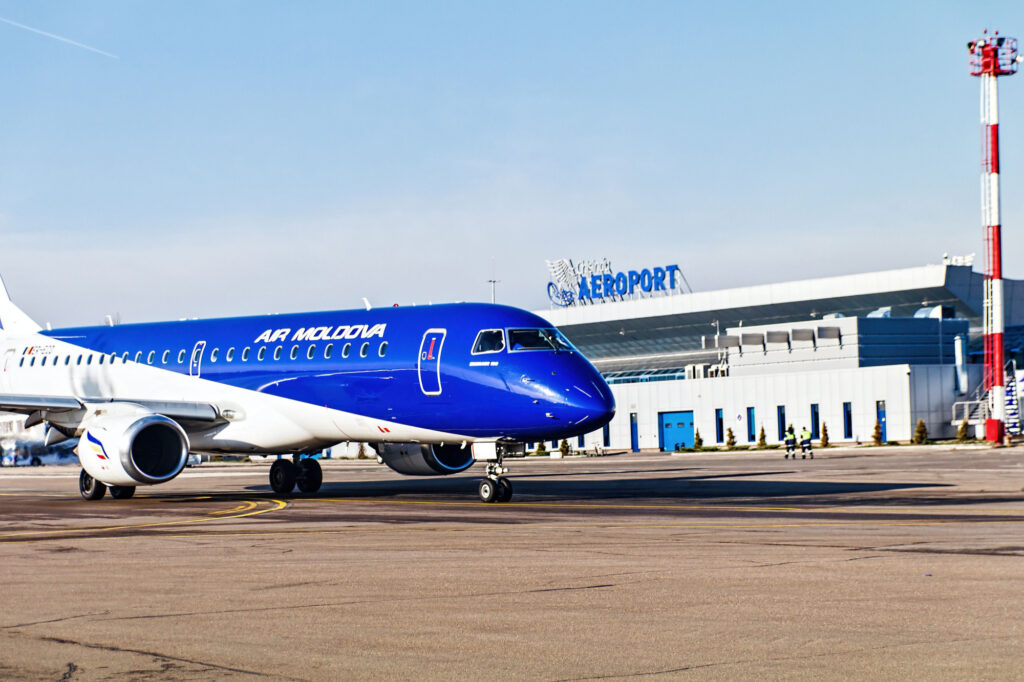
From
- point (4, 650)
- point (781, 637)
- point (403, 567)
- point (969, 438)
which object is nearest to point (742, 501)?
point (403, 567)

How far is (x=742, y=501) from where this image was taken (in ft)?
92.1

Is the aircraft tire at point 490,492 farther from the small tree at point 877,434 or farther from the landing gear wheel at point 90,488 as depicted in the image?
the small tree at point 877,434

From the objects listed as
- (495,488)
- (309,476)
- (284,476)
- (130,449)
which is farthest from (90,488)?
(495,488)

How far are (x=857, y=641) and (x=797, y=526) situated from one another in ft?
36.4

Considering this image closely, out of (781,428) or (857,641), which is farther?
(781,428)

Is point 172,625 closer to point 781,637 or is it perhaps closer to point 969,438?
point 781,637

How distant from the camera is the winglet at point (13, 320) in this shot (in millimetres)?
40781

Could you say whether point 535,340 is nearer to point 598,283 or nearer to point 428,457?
point 428,457

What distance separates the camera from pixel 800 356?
82562mm

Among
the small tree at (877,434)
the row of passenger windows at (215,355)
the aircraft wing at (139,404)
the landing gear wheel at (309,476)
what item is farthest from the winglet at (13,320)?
the small tree at (877,434)

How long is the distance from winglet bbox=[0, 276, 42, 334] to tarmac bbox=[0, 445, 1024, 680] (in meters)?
15.7

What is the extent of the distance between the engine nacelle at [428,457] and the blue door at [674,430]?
53.6 metres

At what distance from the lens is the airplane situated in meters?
27.4

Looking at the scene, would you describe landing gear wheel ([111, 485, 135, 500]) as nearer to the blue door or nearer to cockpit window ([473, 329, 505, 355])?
cockpit window ([473, 329, 505, 355])
